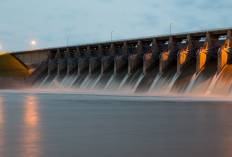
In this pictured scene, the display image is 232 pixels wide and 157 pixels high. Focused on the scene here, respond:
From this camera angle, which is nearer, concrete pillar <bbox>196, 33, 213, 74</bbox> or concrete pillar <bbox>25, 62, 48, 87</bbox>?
concrete pillar <bbox>196, 33, 213, 74</bbox>

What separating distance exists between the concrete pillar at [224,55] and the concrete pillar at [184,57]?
5.78 meters

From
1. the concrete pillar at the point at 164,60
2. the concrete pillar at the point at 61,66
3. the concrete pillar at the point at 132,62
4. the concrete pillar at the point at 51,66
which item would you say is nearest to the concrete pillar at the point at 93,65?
the concrete pillar at the point at 61,66

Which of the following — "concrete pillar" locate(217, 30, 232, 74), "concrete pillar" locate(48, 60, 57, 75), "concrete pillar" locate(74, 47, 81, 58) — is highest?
"concrete pillar" locate(217, 30, 232, 74)

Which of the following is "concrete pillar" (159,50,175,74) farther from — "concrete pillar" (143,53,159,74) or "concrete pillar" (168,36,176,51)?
"concrete pillar" (143,53,159,74)

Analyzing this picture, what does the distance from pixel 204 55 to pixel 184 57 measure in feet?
10.3

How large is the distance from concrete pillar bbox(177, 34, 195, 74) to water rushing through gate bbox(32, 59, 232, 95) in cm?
62

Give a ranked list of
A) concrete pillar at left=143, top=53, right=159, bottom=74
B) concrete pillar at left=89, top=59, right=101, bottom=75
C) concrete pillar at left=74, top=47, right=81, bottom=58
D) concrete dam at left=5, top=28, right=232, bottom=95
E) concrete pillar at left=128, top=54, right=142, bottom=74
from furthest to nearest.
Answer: concrete pillar at left=74, top=47, right=81, bottom=58
concrete pillar at left=89, top=59, right=101, bottom=75
concrete pillar at left=128, top=54, right=142, bottom=74
concrete pillar at left=143, top=53, right=159, bottom=74
concrete dam at left=5, top=28, right=232, bottom=95

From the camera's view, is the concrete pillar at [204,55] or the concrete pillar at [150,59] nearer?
Answer: the concrete pillar at [204,55]

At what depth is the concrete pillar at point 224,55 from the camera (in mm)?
38228

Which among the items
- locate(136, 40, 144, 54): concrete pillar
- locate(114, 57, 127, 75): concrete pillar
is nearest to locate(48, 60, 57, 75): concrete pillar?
locate(114, 57, 127, 75): concrete pillar

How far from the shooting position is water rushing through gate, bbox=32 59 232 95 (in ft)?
123

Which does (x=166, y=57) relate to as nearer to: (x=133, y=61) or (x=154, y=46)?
(x=154, y=46)

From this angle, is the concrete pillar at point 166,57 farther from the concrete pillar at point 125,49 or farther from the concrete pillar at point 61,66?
the concrete pillar at point 61,66

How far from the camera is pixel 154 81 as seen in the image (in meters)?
44.9
